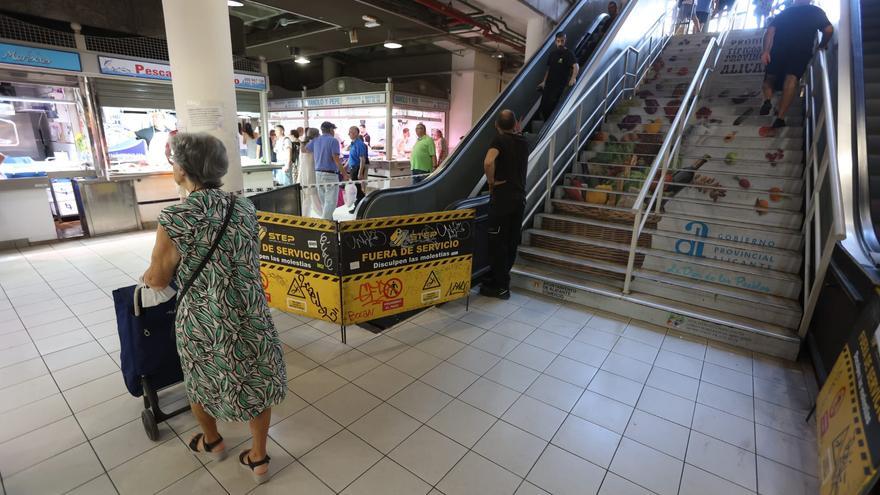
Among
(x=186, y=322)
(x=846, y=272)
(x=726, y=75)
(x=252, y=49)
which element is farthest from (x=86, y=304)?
(x=252, y=49)

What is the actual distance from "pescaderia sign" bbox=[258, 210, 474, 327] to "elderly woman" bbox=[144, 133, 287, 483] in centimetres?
114

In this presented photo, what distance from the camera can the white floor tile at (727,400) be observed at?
255 cm

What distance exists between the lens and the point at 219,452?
82.3 inches

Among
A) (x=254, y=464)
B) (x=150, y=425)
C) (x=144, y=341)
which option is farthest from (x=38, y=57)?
(x=254, y=464)

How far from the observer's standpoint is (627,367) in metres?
3.00

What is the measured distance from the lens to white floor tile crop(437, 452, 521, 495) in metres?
1.96

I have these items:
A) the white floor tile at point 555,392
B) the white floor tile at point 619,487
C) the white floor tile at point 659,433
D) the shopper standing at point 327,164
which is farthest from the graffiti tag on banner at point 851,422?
the shopper standing at point 327,164

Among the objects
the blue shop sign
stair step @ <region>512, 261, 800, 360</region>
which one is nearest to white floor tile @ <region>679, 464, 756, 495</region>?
stair step @ <region>512, 261, 800, 360</region>

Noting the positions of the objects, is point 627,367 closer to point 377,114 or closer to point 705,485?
point 705,485

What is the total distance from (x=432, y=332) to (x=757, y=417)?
2.20m

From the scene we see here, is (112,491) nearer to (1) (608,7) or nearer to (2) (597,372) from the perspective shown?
(2) (597,372)

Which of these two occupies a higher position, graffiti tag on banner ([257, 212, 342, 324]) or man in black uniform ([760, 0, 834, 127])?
man in black uniform ([760, 0, 834, 127])

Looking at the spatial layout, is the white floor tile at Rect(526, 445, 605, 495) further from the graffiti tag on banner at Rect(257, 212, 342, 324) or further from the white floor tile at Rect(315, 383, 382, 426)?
the graffiti tag on banner at Rect(257, 212, 342, 324)

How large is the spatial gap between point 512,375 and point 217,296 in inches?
76.8
